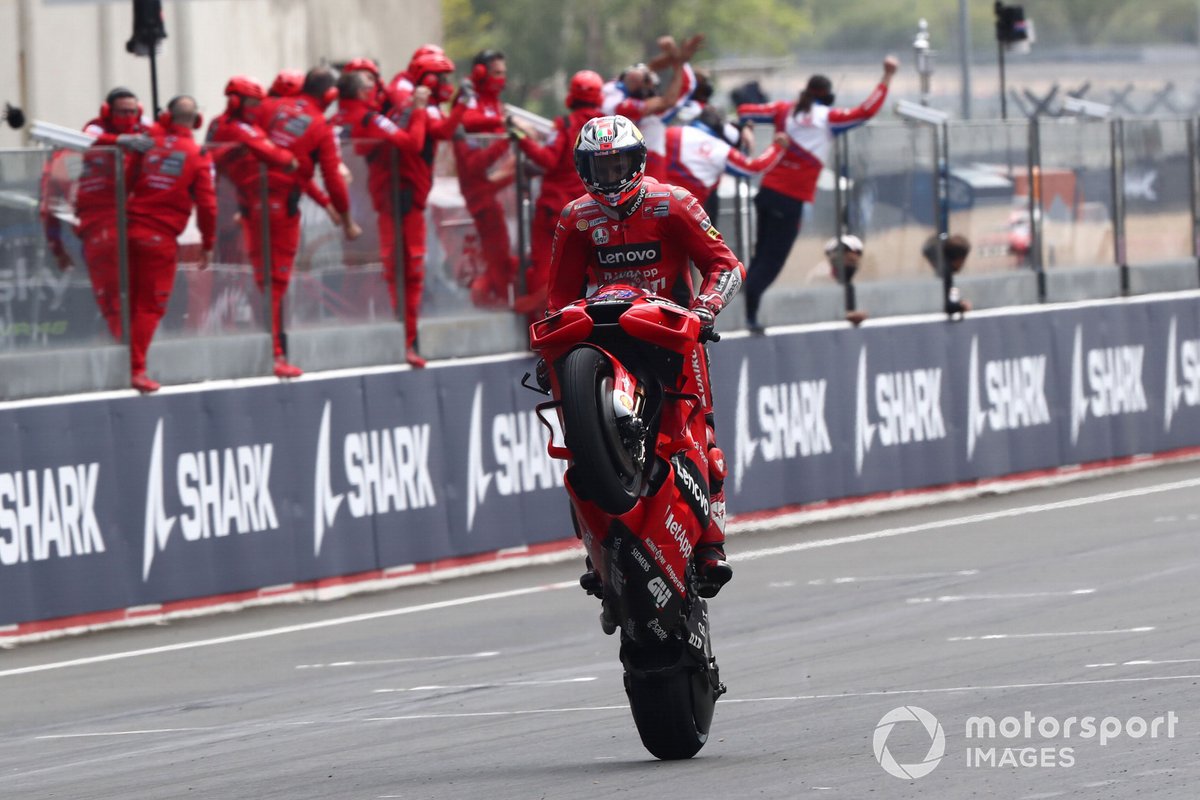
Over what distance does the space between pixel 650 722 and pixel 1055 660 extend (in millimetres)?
2789

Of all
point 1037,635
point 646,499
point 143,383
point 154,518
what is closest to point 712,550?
point 646,499

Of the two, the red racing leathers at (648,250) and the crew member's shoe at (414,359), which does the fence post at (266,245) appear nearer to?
the crew member's shoe at (414,359)

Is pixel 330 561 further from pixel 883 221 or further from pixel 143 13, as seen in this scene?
pixel 883 221

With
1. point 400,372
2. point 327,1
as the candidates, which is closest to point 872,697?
point 400,372

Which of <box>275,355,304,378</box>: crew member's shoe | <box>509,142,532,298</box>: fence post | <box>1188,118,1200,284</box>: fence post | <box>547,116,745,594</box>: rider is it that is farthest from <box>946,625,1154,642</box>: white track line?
<box>1188,118,1200,284</box>: fence post

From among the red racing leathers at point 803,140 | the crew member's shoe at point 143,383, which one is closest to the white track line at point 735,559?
the crew member's shoe at point 143,383

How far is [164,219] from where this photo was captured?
1491cm

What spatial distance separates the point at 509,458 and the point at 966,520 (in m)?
3.87

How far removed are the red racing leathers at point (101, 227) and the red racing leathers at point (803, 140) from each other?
5831 mm

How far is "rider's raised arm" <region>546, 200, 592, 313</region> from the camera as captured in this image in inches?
368

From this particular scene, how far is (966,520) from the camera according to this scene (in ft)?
60.6

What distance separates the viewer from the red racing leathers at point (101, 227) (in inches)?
572

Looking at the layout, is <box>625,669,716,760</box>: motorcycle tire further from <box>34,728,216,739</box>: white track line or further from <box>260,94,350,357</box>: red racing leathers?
<box>260,94,350,357</box>: red racing leathers

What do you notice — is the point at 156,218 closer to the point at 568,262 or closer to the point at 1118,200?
Result: the point at 568,262
